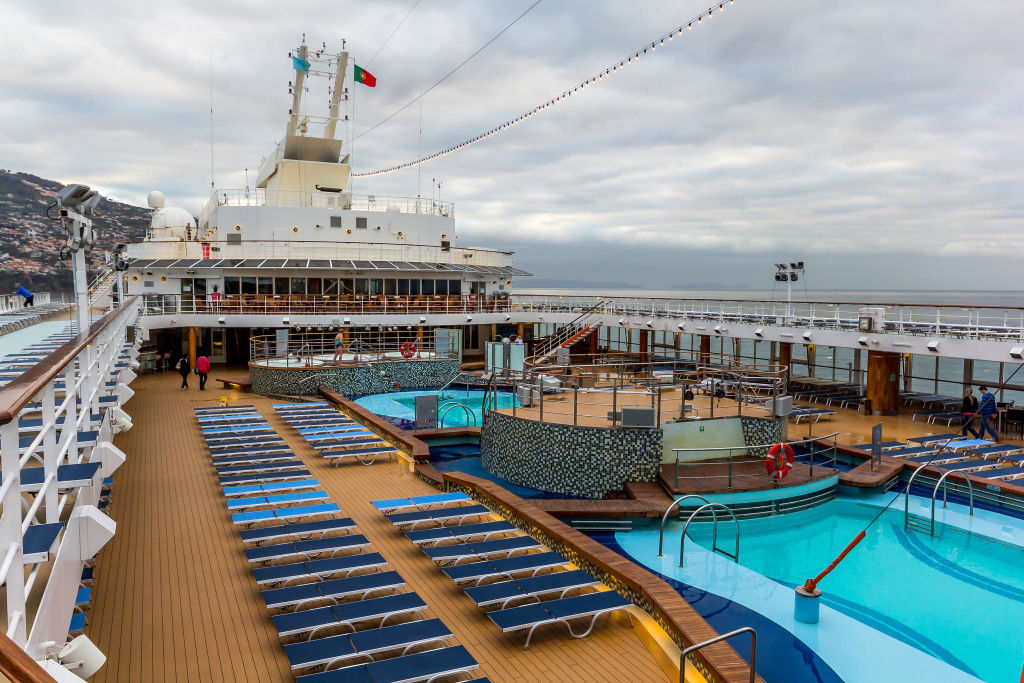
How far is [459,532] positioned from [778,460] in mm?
5933

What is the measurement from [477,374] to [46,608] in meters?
20.9

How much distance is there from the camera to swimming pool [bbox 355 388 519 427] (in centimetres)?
1858

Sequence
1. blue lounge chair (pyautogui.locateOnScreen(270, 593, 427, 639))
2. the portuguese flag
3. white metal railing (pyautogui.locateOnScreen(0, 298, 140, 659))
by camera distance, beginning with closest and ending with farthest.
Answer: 1. white metal railing (pyautogui.locateOnScreen(0, 298, 140, 659))
2. blue lounge chair (pyautogui.locateOnScreen(270, 593, 427, 639))
3. the portuguese flag

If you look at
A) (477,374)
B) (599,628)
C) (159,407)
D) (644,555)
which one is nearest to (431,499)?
(644,555)

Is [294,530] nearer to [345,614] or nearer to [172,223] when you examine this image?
[345,614]

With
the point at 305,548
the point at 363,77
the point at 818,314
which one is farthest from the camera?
the point at 363,77

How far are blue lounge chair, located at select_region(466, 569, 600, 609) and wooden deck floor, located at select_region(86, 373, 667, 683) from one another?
0.20m

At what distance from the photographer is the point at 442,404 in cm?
2017

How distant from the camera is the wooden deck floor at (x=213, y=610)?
221 inches

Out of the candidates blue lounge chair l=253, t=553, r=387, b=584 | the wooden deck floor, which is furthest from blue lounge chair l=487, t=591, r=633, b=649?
blue lounge chair l=253, t=553, r=387, b=584

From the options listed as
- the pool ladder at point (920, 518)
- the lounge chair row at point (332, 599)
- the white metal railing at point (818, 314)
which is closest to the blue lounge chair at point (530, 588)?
the lounge chair row at point (332, 599)

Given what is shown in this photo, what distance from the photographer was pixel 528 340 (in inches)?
1356

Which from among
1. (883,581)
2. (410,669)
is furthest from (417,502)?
(883,581)

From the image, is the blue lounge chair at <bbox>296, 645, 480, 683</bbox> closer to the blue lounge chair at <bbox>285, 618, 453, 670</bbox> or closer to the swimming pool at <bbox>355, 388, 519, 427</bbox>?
the blue lounge chair at <bbox>285, 618, 453, 670</bbox>
